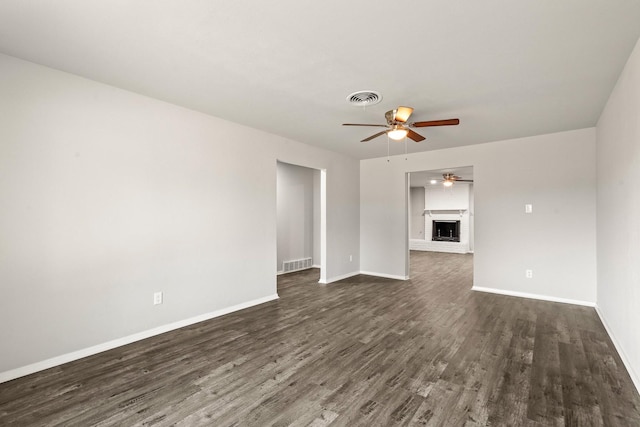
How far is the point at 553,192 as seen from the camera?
4.54 metres

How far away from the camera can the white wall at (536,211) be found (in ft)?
14.2

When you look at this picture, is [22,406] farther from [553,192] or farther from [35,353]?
[553,192]

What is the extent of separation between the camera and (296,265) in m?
6.93

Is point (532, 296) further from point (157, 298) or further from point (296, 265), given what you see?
point (157, 298)

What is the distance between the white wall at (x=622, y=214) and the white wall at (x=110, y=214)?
385cm

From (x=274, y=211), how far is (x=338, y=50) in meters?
2.73

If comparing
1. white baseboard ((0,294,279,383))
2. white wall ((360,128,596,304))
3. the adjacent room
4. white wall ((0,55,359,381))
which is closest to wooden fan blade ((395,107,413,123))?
the adjacent room

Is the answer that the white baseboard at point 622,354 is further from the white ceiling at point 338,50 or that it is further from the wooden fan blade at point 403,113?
the wooden fan blade at point 403,113

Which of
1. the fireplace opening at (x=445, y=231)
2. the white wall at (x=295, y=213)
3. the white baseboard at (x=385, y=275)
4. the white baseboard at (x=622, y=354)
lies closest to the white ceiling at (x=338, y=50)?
the white baseboard at (x=622, y=354)

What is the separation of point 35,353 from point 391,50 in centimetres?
370

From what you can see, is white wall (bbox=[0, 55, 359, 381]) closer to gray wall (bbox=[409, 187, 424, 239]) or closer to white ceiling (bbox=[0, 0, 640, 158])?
white ceiling (bbox=[0, 0, 640, 158])

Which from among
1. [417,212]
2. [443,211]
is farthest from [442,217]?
[417,212]

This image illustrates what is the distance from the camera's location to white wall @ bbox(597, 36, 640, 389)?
2.29 metres

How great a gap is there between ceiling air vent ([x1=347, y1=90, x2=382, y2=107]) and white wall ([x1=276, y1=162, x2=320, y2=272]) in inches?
142
